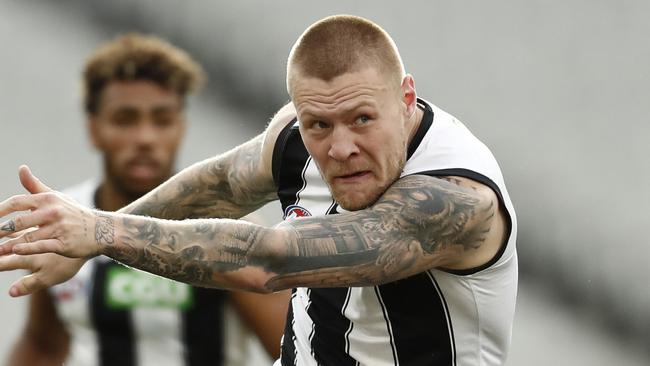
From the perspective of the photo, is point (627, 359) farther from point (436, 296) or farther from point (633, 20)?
point (436, 296)

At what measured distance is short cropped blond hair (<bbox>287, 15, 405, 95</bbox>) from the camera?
10.3 feet

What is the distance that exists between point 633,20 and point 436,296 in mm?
3833

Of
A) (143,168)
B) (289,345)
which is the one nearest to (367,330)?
(289,345)

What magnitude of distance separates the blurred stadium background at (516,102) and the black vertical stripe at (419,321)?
285 centimetres

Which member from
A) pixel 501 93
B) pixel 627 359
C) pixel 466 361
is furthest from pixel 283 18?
pixel 466 361

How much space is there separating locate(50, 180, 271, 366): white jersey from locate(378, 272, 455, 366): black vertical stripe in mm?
1280

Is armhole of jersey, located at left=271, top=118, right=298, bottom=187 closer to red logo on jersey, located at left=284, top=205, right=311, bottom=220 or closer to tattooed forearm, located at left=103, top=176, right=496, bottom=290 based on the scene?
red logo on jersey, located at left=284, top=205, right=311, bottom=220

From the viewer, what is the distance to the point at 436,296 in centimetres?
328

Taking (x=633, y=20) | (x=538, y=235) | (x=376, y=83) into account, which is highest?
(x=376, y=83)

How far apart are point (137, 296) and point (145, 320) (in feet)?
0.28

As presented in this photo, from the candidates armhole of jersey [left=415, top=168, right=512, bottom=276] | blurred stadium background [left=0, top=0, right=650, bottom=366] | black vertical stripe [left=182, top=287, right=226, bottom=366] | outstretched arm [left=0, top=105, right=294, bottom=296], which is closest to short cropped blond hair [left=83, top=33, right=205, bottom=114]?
black vertical stripe [left=182, top=287, right=226, bottom=366]

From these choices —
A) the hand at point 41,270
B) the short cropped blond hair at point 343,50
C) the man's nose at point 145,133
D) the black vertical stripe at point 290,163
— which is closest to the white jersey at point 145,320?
the man's nose at point 145,133

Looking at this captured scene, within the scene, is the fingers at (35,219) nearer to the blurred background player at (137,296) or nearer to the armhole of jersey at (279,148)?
the armhole of jersey at (279,148)

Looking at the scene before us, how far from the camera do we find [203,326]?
179 inches
